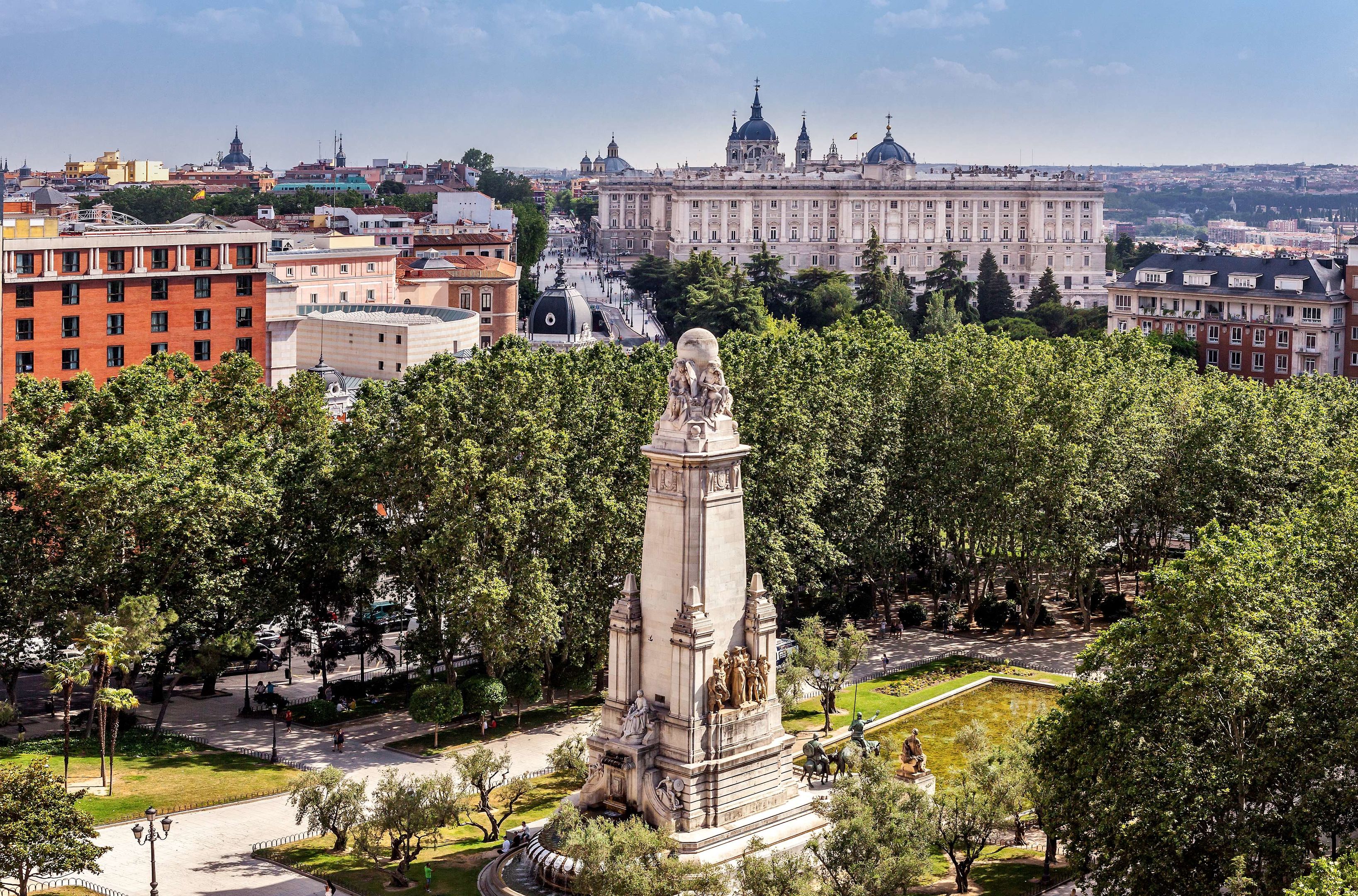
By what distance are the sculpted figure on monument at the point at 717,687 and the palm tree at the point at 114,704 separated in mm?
19976

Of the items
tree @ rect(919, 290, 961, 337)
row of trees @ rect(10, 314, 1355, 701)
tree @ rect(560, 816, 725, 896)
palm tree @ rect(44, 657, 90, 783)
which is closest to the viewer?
tree @ rect(560, 816, 725, 896)

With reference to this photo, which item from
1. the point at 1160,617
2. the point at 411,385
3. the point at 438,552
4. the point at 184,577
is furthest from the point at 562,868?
the point at 411,385

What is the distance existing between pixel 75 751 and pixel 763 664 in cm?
2630

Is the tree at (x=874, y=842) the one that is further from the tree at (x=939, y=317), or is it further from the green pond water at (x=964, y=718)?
the tree at (x=939, y=317)

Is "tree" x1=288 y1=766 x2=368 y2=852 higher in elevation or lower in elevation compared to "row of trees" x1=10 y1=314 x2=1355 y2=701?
lower

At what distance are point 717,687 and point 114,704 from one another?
20492 millimetres

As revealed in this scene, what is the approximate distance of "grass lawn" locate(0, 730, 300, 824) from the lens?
52.7 meters

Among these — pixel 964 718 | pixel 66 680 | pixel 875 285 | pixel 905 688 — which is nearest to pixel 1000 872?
pixel 964 718

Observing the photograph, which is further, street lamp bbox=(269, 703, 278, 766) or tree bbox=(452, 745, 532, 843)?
street lamp bbox=(269, 703, 278, 766)

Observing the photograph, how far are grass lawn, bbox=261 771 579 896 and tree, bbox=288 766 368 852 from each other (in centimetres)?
97

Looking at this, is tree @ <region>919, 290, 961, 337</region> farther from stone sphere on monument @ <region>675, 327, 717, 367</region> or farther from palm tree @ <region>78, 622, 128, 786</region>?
stone sphere on monument @ <region>675, 327, 717, 367</region>

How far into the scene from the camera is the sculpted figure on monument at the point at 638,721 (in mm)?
44281

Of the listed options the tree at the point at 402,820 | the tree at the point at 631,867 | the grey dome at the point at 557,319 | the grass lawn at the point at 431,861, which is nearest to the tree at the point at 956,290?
the grey dome at the point at 557,319

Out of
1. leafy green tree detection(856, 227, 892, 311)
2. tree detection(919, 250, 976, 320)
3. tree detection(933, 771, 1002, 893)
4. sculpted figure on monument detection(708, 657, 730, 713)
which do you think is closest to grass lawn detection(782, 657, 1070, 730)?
tree detection(933, 771, 1002, 893)
